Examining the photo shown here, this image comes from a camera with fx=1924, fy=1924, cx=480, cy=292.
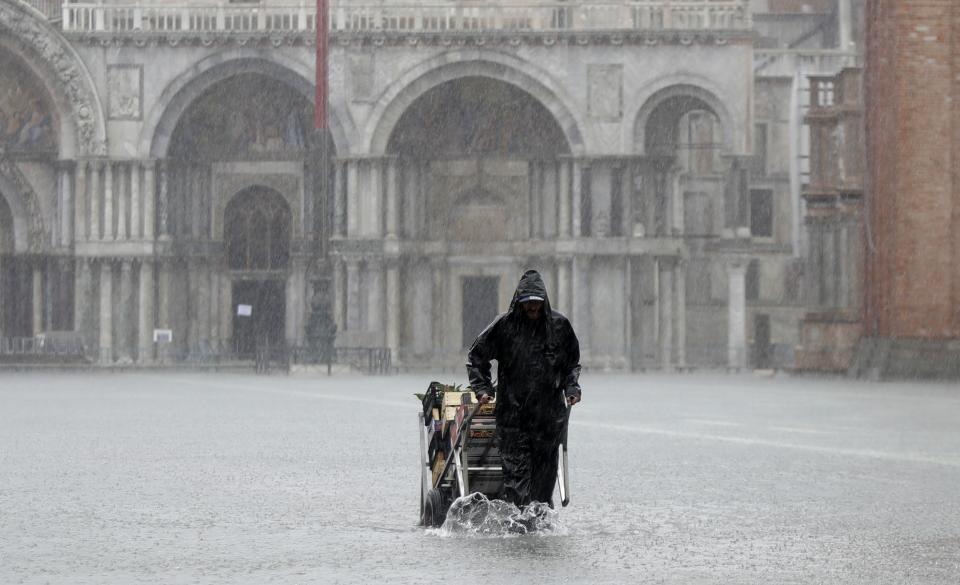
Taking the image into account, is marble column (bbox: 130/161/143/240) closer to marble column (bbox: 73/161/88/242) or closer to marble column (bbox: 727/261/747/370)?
marble column (bbox: 73/161/88/242)

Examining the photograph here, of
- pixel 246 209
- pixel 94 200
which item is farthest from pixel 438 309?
pixel 94 200

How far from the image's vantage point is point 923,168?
3566 cm

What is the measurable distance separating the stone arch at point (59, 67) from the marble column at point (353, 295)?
22.9ft

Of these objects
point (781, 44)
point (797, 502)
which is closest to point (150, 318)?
point (781, 44)

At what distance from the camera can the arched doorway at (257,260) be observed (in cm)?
5188

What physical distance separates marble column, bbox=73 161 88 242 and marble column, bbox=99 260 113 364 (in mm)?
961

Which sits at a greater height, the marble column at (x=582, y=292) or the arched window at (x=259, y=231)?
the arched window at (x=259, y=231)

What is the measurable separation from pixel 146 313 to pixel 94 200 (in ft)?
10.4

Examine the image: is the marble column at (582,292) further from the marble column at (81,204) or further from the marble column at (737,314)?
the marble column at (81,204)

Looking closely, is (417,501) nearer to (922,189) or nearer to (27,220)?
(922,189)

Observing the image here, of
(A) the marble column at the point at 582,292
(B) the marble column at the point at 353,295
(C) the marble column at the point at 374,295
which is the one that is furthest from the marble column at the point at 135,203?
(A) the marble column at the point at 582,292

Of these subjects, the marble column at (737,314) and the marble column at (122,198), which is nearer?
the marble column at (737,314)

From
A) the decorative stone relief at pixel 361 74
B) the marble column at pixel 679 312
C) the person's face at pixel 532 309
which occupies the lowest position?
the person's face at pixel 532 309

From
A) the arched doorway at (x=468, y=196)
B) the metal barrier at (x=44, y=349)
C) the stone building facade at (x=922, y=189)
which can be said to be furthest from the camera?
the arched doorway at (x=468, y=196)
